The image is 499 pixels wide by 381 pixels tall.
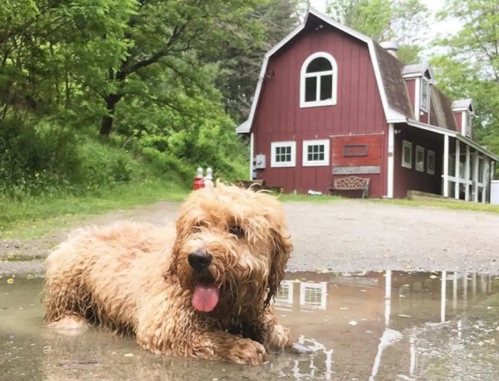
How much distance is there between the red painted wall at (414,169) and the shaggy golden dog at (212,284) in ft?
67.1

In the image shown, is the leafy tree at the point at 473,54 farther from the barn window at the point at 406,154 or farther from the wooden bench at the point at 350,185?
the wooden bench at the point at 350,185

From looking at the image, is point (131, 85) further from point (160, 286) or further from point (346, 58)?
point (160, 286)

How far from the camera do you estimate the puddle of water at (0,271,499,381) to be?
2.80 m

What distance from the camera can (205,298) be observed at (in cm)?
285

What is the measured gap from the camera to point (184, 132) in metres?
27.9

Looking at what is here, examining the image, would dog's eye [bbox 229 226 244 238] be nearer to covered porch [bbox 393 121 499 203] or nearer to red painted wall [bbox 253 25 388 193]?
covered porch [bbox 393 121 499 203]

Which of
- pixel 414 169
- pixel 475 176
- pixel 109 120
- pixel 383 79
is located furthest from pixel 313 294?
pixel 475 176

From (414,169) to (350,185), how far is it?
11.9 feet

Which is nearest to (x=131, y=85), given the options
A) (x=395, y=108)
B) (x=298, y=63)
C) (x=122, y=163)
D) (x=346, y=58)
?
(x=122, y=163)

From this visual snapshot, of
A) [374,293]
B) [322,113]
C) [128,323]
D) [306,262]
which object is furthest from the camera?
[322,113]

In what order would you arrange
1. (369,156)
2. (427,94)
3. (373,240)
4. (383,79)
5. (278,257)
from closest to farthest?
(278,257), (373,240), (383,79), (369,156), (427,94)

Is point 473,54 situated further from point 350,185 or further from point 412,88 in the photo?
point 350,185

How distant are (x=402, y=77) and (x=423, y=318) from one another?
22741 millimetres

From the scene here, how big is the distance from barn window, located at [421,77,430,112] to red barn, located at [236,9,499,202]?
48 millimetres
